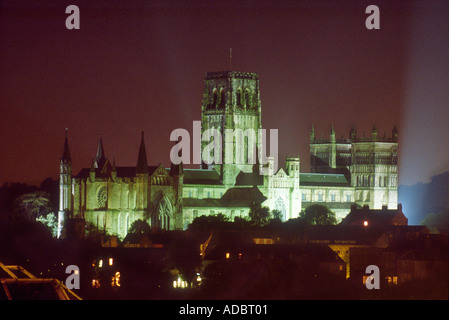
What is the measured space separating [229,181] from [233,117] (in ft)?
23.0

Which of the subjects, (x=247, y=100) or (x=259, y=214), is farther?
(x=247, y=100)

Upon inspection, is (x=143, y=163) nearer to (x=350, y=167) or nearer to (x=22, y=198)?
(x=22, y=198)

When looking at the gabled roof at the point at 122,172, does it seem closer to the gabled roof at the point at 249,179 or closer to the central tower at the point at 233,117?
the gabled roof at the point at 249,179

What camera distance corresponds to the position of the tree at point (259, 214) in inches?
5128

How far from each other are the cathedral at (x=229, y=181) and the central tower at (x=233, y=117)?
0.10 meters

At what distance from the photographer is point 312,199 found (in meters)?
150

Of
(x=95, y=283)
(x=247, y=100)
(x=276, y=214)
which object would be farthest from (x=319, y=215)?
(x=95, y=283)

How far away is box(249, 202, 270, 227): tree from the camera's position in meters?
130

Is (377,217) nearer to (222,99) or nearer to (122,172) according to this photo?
(122,172)

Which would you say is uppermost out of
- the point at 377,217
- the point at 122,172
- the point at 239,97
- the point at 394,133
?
the point at 239,97

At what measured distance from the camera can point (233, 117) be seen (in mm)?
145125

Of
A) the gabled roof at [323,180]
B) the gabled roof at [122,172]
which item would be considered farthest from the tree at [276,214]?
the gabled roof at [323,180]
